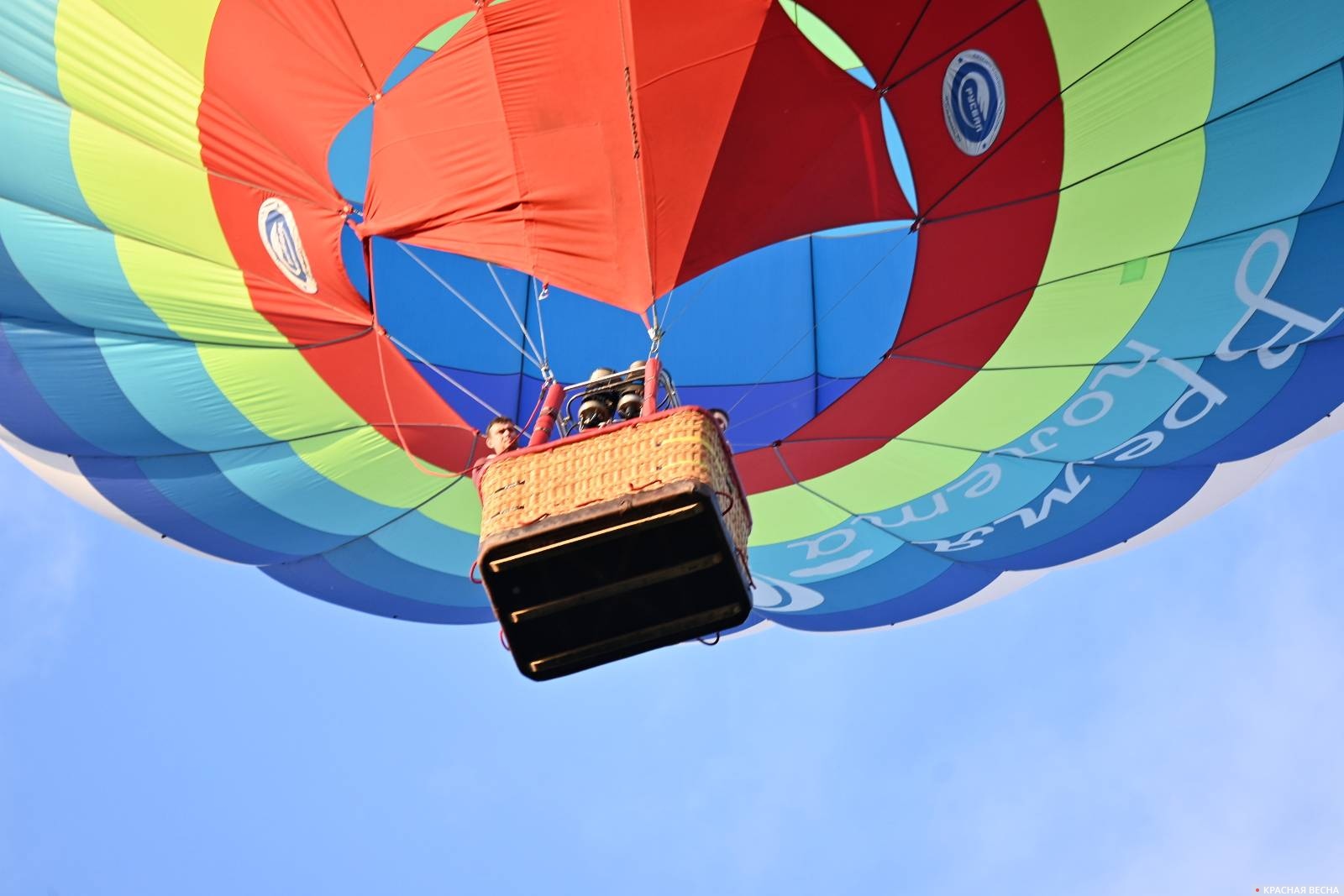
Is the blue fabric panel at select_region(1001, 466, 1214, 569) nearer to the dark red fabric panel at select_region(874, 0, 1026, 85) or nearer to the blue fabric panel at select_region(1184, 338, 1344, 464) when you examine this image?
the blue fabric panel at select_region(1184, 338, 1344, 464)

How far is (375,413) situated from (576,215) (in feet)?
5.56

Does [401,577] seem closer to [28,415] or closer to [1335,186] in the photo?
[28,415]

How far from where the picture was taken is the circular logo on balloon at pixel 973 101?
20.2ft

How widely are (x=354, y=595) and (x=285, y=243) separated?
2152mm

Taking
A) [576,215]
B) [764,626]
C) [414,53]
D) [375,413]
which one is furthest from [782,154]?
[764,626]

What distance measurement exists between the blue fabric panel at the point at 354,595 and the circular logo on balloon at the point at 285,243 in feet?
5.89

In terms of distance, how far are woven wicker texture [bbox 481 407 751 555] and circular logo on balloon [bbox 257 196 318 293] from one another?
5.39 ft

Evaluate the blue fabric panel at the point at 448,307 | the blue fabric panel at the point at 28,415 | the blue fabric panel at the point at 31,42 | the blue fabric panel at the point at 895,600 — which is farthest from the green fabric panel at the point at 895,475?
the blue fabric panel at the point at 31,42

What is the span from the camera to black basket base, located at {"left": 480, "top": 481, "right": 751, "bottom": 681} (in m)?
5.36

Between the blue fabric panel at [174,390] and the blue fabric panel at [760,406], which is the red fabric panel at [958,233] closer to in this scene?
the blue fabric panel at [760,406]

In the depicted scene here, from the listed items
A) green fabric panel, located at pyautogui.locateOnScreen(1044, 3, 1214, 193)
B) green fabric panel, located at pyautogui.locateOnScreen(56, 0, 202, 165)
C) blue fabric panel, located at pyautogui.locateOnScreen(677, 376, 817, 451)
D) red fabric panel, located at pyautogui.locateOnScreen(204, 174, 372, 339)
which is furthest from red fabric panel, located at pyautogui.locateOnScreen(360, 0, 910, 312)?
blue fabric panel, located at pyautogui.locateOnScreen(677, 376, 817, 451)

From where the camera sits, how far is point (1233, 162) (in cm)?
658

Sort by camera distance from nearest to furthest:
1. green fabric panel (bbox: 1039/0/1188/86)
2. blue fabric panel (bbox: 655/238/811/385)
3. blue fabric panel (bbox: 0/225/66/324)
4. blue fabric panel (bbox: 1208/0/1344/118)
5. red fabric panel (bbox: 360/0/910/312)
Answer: red fabric panel (bbox: 360/0/910/312), green fabric panel (bbox: 1039/0/1188/86), blue fabric panel (bbox: 1208/0/1344/118), blue fabric panel (bbox: 0/225/66/324), blue fabric panel (bbox: 655/238/811/385)

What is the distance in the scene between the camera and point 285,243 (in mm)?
6828
